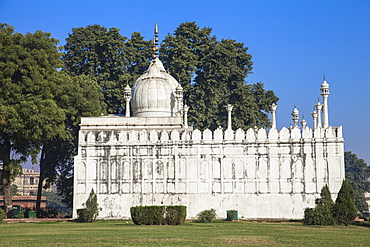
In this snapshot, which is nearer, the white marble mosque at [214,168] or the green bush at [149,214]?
the green bush at [149,214]

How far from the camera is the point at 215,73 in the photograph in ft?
217

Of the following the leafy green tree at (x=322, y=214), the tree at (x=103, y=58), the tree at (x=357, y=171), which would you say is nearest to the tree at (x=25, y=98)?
the tree at (x=103, y=58)

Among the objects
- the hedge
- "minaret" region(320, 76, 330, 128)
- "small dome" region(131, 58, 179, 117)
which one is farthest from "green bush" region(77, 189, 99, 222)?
"minaret" region(320, 76, 330, 128)

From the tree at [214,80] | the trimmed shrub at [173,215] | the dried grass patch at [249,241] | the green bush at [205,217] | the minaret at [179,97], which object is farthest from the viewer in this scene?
the tree at [214,80]

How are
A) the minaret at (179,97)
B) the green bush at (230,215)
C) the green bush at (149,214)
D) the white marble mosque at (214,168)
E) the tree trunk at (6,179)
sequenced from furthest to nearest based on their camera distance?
the minaret at (179,97) → the tree trunk at (6,179) → the white marble mosque at (214,168) → the green bush at (230,215) → the green bush at (149,214)

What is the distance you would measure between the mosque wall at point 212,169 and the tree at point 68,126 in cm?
666

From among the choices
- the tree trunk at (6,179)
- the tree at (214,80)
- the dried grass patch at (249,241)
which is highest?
the tree at (214,80)

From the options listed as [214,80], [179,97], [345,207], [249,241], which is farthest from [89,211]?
[214,80]

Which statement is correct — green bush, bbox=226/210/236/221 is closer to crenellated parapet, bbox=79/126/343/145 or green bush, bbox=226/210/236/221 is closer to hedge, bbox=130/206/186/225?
crenellated parapet, bbox=79/126/343/145

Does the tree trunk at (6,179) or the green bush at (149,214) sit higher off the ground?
the tree trunk at (6,179)

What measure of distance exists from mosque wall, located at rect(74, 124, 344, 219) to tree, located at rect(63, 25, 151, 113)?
21.0 metres

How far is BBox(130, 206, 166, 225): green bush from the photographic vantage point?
3338 centimetres

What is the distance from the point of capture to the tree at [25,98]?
146 ft

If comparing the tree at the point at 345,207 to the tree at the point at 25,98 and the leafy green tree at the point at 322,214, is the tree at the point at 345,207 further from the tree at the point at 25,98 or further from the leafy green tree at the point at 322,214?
the tree at the point at 25,98
